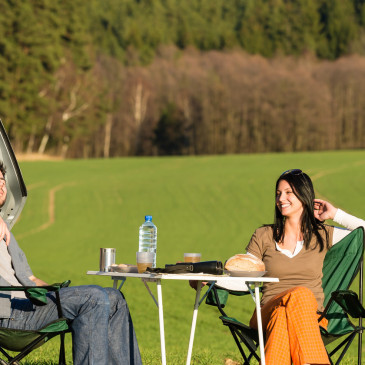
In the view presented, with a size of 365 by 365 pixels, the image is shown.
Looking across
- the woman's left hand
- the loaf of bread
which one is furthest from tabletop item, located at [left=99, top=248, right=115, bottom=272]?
the woman's left hand

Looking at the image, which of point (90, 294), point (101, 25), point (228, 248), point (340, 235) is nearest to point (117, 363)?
point (90, 294)

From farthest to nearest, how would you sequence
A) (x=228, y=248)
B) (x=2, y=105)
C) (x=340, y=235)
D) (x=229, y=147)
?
(x=229, y=147)
(x=2, y=105)
(x=228, y=248)
(x=340, y=235)

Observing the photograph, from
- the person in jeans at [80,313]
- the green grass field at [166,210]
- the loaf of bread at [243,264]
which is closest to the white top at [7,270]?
the person in jeans at [80,313]

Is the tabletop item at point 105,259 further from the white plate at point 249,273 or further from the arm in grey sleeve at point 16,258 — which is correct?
the white plate at point 249,273

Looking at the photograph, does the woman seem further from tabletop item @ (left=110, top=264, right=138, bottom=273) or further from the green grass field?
the green grass field

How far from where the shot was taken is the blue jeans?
9.83 feet

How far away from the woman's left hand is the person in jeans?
108 centimetres

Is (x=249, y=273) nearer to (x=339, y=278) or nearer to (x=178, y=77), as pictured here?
(x=339, y=278)

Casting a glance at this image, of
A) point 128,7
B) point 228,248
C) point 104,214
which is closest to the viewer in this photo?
point 228,248

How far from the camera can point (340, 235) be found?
12.1 ft

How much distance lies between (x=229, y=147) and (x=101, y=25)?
1486 centimetres

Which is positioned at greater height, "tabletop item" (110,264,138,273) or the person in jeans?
"tabletop item" (110,264,138,273)

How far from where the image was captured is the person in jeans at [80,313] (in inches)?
118

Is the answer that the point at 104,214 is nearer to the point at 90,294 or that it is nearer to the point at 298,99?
the point at 90,294
